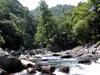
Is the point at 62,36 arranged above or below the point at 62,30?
below

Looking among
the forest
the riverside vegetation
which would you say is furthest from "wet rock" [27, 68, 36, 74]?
the forest

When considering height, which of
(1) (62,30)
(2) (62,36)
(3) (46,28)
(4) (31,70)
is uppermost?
(3) (46,28)

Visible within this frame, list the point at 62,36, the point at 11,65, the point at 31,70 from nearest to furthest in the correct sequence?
1. the point at 31,70
2. the point at 11,65
3. the point at 62,36

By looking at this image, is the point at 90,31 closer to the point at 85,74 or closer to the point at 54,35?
the point at 54,35

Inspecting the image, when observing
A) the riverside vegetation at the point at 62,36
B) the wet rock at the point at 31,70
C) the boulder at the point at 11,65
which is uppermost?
the riverside vegetation at the point at 62,36

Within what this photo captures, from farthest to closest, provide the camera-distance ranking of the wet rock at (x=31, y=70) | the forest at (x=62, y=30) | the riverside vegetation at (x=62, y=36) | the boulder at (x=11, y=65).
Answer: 1. the forest at (x=62, y=30)
2. the riverside vegetation at (x=62, y=36)
3. the boulder at (x=11, y=65)
4. the wet rock at (x=31, y=70)

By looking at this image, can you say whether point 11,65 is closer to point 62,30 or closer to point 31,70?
point 31,70

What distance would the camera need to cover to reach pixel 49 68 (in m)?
30.2

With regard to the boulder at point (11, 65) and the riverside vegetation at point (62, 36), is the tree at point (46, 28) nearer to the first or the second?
the riverside vegetation at point (62, 36)

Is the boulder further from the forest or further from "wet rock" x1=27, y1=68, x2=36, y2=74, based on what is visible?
the forest

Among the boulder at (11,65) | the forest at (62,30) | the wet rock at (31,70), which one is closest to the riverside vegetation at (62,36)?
the forest at (62,30)

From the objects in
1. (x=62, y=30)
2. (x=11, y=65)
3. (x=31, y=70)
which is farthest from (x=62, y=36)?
(x=31, y=70)

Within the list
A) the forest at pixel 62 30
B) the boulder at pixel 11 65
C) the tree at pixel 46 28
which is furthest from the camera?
the tree at pixel 46 28

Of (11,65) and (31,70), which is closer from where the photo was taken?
(31,70)
